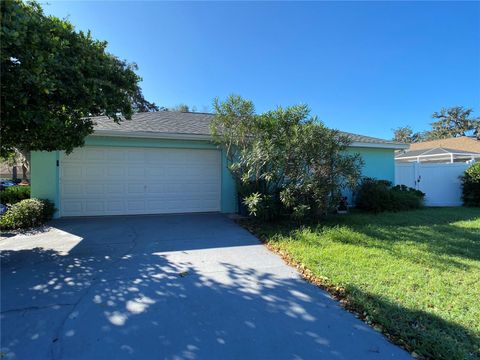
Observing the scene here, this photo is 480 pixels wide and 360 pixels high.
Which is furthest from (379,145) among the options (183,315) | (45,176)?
(45,176)

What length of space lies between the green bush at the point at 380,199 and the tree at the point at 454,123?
1724 inches

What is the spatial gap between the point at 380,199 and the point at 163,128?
8263 millimetres

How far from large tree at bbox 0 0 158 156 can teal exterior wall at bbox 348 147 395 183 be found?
32.4ft

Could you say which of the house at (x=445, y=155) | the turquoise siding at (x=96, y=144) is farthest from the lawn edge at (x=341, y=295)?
the house at (x=445, y=155)

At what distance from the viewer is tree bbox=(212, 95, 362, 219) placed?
6949 mm

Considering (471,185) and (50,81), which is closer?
(50,81)

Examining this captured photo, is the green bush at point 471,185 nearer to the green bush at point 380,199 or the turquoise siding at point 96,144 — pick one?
the green bush at point 380,199

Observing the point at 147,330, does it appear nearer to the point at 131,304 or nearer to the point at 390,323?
the point at 131,304

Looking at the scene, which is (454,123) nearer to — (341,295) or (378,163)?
(378,163)

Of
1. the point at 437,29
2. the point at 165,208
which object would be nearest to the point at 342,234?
the point at 165,208

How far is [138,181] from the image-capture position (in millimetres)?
9062

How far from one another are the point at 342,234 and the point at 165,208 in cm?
579

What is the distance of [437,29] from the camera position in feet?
31.3

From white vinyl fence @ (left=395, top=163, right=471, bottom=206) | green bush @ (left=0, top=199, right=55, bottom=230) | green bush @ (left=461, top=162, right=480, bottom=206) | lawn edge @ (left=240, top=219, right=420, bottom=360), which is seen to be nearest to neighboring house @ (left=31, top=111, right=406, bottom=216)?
green bush @ (left=0, top=199, right=55, bottom=230)
